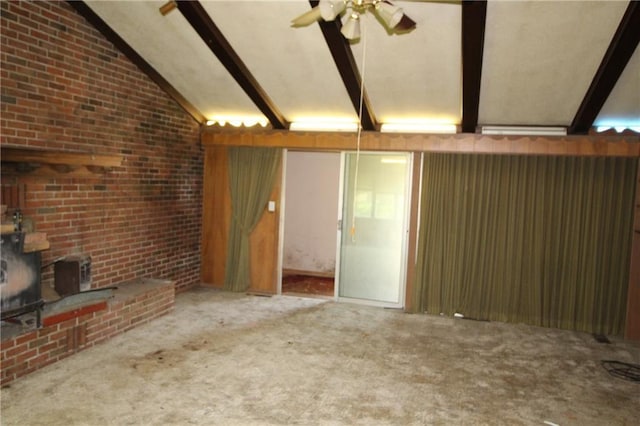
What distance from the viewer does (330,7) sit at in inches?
104

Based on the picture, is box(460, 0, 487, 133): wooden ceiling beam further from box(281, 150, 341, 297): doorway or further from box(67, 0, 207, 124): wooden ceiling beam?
box(67, 0, 207, 124): wooden ceiling beam

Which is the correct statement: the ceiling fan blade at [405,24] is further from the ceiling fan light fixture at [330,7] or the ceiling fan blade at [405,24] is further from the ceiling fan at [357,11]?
the ceiling fan light fixture at [330,7]

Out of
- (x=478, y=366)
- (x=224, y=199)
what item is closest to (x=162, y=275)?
(x=224, y=199)

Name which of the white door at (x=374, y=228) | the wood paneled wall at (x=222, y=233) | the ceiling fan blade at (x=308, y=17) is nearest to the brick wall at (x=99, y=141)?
the wood paneled wall at (x=222, y=233)

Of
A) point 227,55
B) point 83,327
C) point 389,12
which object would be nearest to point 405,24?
point 389,12

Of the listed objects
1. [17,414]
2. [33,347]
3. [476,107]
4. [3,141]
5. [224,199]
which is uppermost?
[476,107]

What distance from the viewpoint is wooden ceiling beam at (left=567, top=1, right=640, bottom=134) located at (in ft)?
10.7

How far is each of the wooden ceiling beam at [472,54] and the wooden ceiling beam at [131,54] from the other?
10.5 feet

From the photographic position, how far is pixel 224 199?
6.12m

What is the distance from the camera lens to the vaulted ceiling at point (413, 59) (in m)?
3.46

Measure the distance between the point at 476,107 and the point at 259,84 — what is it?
231cm

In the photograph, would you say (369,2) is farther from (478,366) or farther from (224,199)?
(224,199)

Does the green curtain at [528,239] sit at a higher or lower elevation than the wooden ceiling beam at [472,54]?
lower

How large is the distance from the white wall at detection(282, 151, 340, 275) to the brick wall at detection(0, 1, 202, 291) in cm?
197
